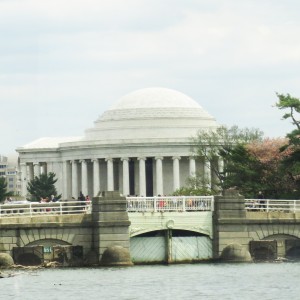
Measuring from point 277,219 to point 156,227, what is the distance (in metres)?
6.66

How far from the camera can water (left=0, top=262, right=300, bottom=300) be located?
263 ft

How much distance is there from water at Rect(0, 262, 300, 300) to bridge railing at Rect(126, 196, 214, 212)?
12.7ft

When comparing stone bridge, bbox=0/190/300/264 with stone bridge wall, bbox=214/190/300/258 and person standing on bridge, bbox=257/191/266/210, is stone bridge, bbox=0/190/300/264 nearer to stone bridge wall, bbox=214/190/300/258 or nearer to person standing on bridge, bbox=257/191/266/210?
stone bridge wall, bbox=214/190/300/258

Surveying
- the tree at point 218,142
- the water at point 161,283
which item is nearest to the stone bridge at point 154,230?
the water at point 161,283

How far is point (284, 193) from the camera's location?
129 metres

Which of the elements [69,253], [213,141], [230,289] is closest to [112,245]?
[69,253]

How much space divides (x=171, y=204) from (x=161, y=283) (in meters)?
16.1

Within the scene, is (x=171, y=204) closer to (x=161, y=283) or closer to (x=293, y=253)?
(x=293, y=253)

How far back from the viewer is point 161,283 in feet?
283

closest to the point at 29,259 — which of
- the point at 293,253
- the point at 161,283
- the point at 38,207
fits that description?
the point at 38,207

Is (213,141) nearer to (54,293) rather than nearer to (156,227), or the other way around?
(156,227)

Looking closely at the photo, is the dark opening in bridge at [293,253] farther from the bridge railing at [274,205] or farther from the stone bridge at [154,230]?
the bridge railing at [274,205]

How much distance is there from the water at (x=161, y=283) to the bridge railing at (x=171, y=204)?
3881mm

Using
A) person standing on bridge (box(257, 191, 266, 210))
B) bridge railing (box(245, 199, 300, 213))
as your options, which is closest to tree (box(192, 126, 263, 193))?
person standing on bridge (box(257, 191, 266, 210))
